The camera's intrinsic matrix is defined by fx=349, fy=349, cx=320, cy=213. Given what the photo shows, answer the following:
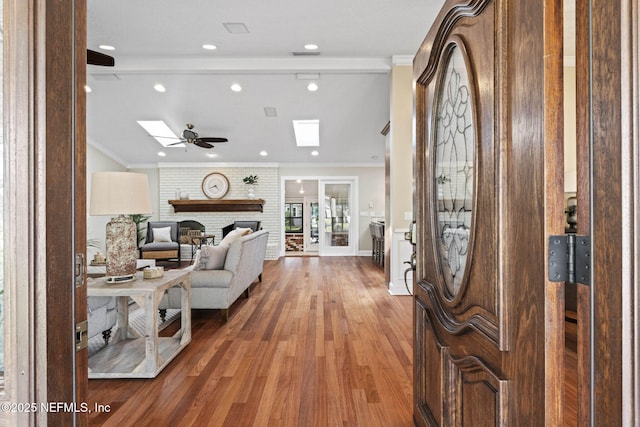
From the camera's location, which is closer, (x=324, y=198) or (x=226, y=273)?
(x=226, y=273)

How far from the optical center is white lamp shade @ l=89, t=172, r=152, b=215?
2377mm

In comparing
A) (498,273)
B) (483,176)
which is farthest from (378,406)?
(483,176)

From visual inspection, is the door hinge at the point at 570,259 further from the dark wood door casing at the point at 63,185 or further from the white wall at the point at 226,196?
the white wall at the point at 226,196

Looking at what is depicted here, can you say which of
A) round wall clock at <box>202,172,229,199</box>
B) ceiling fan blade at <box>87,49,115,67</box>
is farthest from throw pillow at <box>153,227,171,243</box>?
ceiling fan blade at <box>87,49,115,67</box>

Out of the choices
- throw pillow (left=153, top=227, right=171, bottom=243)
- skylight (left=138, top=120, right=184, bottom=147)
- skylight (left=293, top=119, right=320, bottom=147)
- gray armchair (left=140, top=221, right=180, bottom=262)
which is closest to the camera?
skylight (left=138, top=120, right=184, bottom=147)

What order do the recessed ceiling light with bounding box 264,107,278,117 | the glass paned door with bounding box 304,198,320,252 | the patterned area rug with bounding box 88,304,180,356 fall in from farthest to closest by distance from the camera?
the glass paned door with bounding box 304,198,320,252 → the recessed ceiling light with bounding box 264,107,278,117 → the patterned area rug with bounding box 88,304,180,356

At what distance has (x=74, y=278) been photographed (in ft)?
Result: 2.41

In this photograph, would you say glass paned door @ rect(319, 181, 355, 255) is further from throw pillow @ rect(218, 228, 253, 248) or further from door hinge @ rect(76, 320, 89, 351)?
door hinge @ rect(76, 320, 89, 351)

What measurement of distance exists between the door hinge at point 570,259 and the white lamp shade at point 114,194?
246 centimetres

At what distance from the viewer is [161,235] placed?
24.9 feet

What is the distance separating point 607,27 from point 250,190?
27.1 ft

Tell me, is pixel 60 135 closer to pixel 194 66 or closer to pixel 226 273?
pixel 226 273

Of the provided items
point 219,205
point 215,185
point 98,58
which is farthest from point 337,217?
point 98,58

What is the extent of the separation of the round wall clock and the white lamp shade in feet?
20.6
